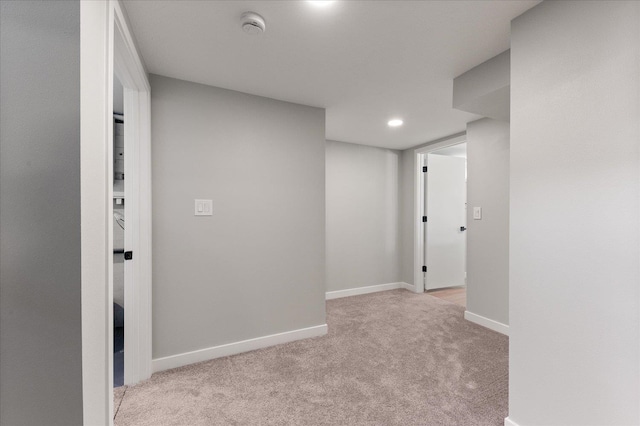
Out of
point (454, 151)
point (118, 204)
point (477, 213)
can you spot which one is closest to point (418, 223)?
point (477, 213)

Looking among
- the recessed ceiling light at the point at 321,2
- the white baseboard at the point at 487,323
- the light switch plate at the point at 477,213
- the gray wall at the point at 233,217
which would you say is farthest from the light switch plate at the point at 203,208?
the white baseboard at the point at 487,323

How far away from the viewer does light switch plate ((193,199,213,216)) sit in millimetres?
2225

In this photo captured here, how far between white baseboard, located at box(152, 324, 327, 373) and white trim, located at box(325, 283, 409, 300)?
3.84 feet

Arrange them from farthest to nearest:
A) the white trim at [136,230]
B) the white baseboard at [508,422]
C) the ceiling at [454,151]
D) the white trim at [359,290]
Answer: the ceiling at [454,151], the white trim at [359,290], the white trim at [136,230], the white baseboard at [508,422]

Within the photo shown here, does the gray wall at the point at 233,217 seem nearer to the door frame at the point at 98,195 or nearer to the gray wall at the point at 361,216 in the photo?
the door frame at the point at 98,195

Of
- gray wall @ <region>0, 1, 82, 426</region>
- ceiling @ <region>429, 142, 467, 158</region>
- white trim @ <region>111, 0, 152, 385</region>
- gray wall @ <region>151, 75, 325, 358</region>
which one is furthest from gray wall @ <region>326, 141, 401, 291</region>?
gray wall @ <region>0, 1, 82, 426</region>

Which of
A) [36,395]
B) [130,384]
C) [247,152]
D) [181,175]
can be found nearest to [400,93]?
[247,152]

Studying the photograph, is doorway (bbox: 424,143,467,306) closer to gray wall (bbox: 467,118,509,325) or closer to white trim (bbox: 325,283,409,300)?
white trim (bbox: 325,283,409,300)

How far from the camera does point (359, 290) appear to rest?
4.14 meters

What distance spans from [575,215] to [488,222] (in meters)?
1.83

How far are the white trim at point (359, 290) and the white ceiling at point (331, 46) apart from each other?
2537 millimetres

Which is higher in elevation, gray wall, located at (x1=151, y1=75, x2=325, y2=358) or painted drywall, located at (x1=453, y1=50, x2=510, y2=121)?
painted drywall, located at (x1=453, y1=50, x2=510, y2=121)

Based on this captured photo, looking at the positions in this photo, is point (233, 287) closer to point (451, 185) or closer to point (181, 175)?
point (181, 175)

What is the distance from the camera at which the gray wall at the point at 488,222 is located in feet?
9.16
